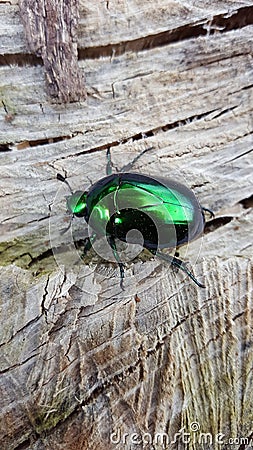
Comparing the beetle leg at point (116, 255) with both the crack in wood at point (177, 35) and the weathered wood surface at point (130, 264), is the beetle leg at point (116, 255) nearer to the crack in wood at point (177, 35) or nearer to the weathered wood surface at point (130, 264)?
the weathered wood surface at point (130, 264)

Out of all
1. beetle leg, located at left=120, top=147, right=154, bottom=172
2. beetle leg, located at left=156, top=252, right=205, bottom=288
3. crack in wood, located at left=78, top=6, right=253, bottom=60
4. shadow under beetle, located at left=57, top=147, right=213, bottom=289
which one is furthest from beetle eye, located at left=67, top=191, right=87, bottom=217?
crack in wood, located at left=78, top=6, right=253, bottom=60

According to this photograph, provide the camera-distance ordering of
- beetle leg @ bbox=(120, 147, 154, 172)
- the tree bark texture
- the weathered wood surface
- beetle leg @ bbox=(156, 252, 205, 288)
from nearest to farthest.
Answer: the weathered wood surface
beetle leg @ bbox=(156, 252, 205, 288)
the tree bark texture
beetle leg @ bbox=(120, 147, 154, 172)

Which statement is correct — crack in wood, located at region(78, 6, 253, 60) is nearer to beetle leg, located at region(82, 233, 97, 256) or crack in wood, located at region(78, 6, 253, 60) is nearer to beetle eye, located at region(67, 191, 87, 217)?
beetle eye, located at region(67, 191, 87, 217)

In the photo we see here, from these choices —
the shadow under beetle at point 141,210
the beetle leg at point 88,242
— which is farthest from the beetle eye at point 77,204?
the beetle leg at point 88,242

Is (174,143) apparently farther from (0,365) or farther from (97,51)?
(0,365)

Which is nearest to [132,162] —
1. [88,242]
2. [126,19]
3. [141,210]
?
[141,210]

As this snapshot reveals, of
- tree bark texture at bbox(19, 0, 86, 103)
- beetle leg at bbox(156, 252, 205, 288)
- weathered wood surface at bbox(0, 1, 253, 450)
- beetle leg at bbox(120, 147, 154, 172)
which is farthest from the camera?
beetle leg at bbox(120, 147, 154, 172)
